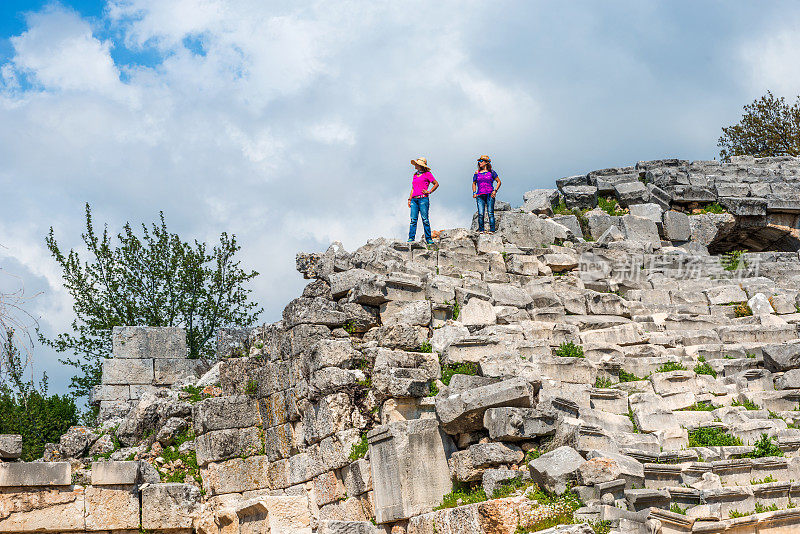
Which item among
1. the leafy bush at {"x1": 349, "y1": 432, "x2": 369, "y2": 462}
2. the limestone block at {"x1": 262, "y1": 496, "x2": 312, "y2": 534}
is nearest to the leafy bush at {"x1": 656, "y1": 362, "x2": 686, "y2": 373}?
the leafy bush at {"x1": 349, "y1": 432, "x2": 369, "y2": 462}

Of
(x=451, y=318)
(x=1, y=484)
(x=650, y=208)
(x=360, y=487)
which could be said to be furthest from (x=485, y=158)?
(x=1, y=484)

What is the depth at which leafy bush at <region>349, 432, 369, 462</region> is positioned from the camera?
1130cm

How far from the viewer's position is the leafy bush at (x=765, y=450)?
9.51m

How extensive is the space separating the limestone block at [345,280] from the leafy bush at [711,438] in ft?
16.1

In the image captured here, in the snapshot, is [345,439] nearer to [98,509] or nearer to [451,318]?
[451,318]

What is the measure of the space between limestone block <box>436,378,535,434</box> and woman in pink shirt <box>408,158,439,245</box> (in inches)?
243

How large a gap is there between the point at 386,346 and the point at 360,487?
1880 millimetres

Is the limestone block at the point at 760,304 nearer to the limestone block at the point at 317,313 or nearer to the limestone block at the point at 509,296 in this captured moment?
the limestone block at the point at 509,296

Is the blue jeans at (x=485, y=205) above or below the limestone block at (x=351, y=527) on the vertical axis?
above

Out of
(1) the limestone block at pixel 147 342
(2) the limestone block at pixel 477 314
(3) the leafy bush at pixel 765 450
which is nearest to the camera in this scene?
(3) the leafy bush at pixel 765 450

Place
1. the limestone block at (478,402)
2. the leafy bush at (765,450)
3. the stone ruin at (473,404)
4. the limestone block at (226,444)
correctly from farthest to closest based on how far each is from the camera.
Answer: the limestone block at (226,444), the limestone block at (478,402), the leafy bush at (765,450), the stone ruin at (473,404)

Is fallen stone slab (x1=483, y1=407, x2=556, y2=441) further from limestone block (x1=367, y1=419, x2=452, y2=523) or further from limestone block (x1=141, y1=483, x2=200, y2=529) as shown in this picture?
limestone block (x1=141, y1=483, x2=200, y2=529)

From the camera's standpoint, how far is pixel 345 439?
38.0 feet

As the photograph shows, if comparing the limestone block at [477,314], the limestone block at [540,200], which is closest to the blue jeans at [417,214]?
the limestone block at [540,200]
